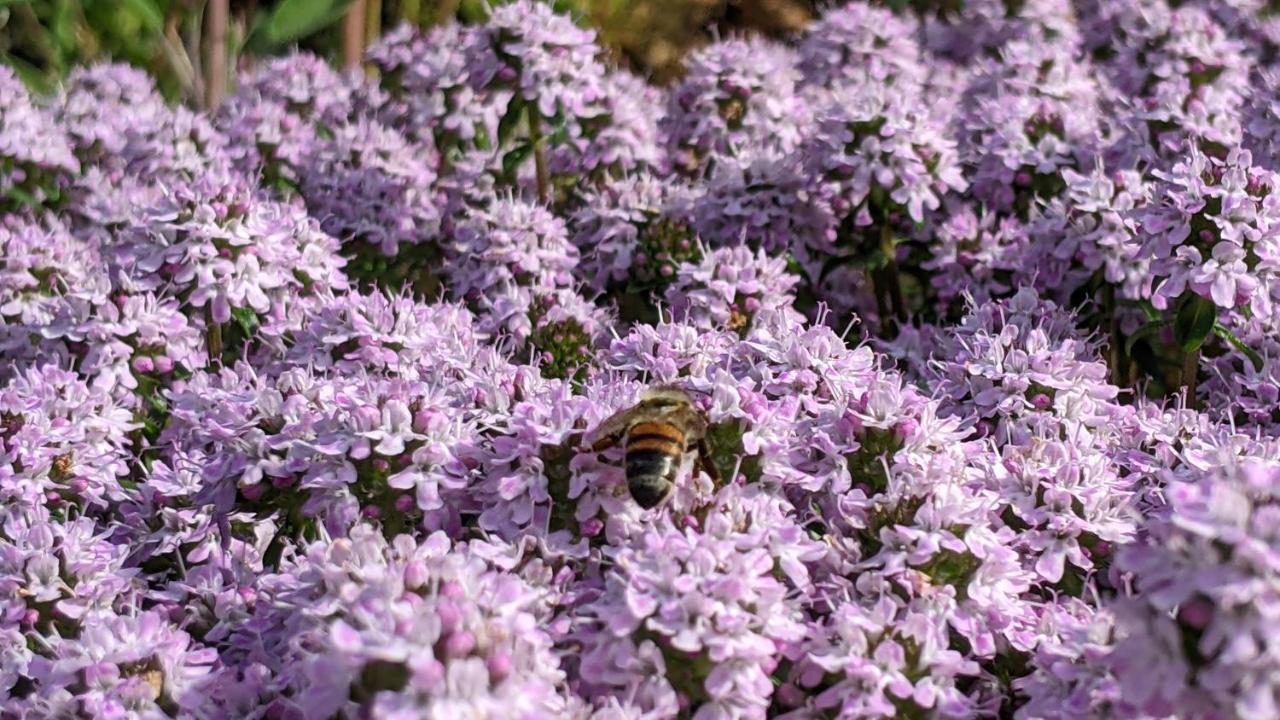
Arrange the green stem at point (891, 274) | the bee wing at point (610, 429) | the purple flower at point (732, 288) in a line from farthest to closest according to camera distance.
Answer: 1. the green stem at point (891, 274)
2. the purple flower at point (732, 288)
3. the bee wing at point (610, 429)

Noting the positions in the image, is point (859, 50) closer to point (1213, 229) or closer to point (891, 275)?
point (891, 275)

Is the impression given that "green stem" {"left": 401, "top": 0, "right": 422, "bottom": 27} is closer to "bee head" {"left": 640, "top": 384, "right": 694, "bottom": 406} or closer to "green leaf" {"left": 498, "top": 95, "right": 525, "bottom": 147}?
"green leaf" {"left": 498, "top": 95, "right": 525, "bottom": 147}

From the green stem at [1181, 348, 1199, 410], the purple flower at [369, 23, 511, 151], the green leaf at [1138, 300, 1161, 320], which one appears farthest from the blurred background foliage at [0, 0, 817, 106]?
the green stem at [1181, 348, 1199, 410]

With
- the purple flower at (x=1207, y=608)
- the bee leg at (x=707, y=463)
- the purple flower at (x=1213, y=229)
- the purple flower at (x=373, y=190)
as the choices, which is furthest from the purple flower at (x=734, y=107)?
the purple flower at (x=1207, y=608)

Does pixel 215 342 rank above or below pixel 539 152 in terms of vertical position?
below

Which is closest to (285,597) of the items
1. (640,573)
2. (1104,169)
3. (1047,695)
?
(640,573)

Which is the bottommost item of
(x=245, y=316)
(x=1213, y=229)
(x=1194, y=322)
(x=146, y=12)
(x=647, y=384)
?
(x=1194, y=322)

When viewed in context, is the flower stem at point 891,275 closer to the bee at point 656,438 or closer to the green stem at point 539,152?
the green stem at point 539,152

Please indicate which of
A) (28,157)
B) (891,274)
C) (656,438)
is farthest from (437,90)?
(656,438)
